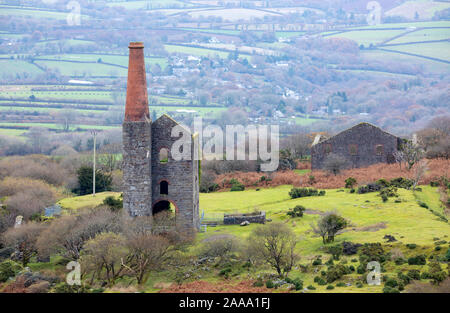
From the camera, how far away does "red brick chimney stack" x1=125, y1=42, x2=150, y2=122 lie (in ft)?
159

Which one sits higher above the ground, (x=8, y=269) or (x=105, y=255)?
(x=105, y=255)

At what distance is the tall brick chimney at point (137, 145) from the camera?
48.2 m

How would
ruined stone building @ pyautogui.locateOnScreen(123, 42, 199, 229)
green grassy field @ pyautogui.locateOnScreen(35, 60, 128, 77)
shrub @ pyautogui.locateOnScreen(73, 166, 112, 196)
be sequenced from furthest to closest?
green grassy field @ pyautogui.locateOnScreen(35, 60, 128, 77)
shrub @ pyautogui.locateOnScreen(73, 166, 112, 196)
ruined stone building @ pyautogui.locateOnScreen(123, 42, 199, 229)

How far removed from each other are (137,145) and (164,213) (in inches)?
190

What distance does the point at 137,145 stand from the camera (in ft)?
158

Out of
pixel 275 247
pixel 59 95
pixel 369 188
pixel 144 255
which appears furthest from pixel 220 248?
pixel 59 95

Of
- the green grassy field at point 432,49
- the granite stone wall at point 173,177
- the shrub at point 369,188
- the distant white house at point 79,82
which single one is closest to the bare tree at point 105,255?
the granite stone wall at point 173,177

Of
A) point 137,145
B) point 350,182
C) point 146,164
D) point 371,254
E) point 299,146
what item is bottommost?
point 371,254

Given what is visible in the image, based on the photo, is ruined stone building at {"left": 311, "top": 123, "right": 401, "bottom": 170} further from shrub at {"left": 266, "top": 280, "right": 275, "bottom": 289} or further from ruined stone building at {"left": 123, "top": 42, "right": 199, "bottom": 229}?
shrub at {"left": 266, "top": 280, "right": 275, "bottom": 289}

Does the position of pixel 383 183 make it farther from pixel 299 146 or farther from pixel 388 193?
pixel 299 146

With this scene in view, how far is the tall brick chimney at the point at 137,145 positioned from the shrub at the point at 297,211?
34.4 ft

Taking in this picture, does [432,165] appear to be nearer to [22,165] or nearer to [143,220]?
[143,220]

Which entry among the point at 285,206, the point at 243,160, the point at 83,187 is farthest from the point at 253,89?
the point at 285,206

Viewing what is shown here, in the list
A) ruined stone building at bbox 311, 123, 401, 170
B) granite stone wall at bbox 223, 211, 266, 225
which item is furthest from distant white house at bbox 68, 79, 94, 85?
granite stone wall at bbox 223, 211, 266, 225
